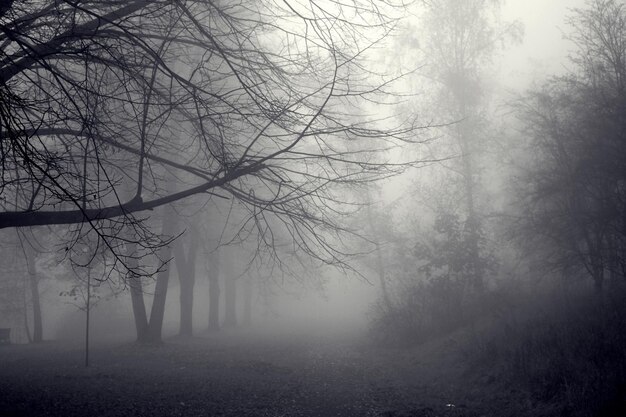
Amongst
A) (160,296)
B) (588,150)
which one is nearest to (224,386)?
(160,296)

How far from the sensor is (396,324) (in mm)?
14641

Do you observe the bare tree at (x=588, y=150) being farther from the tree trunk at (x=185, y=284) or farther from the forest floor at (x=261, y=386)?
the tree trunk at (x=185, y=284)

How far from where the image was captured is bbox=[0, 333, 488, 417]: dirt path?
6379 millimetres

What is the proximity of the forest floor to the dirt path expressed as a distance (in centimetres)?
2

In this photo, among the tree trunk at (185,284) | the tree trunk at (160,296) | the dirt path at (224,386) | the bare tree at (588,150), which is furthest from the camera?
the tree trunk at (185,284)

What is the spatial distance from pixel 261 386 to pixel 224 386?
28.4 inches

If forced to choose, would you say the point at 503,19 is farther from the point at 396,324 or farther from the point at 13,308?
the point at 13,308

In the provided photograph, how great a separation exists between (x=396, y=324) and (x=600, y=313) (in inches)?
292

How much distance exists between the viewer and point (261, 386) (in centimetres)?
828

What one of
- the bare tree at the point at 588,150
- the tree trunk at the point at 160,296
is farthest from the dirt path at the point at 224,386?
the bare tree at the point at 588,150

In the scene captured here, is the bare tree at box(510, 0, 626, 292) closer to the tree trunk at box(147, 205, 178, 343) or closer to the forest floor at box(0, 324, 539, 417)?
the forest floor at box(0, 324, 539, 417)

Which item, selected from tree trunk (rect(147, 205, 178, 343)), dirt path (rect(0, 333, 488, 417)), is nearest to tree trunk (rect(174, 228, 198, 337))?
tree trunk (rect(147, 205, 178, 343))

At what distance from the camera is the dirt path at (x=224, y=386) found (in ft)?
20.9

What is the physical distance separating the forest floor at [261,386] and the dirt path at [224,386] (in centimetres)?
2
